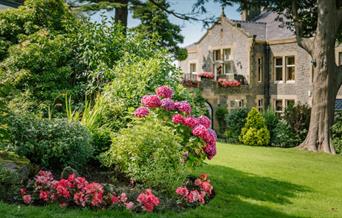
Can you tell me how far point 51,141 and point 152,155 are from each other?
172cm

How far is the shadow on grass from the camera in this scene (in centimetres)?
715

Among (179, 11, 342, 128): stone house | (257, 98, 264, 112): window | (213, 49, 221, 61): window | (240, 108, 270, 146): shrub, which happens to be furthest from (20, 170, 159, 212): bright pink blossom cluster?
(213, 49, 221, 61): window

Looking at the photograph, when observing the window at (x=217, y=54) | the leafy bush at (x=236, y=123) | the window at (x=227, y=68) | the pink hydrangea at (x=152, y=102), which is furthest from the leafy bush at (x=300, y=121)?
the pink hydrangea at (x=152, y=102)

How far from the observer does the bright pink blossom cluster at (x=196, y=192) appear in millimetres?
7020

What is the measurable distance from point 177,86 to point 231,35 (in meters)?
24.7

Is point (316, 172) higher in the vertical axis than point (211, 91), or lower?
lower

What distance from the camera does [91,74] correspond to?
35.7 ft

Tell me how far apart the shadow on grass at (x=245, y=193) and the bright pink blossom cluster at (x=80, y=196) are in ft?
3.04

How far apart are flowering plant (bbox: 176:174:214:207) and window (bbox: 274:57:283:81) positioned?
25.0 meters

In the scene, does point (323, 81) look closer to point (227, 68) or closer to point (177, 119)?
point (177, 119)

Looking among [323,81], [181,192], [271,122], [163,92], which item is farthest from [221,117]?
[181,192]

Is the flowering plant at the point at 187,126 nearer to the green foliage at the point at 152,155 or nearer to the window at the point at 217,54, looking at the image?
the green foliage at the point at 152,155

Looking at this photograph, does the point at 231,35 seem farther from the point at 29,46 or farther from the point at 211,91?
the point at 29,46

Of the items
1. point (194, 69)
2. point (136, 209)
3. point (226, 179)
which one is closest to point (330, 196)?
point (226, 179)
